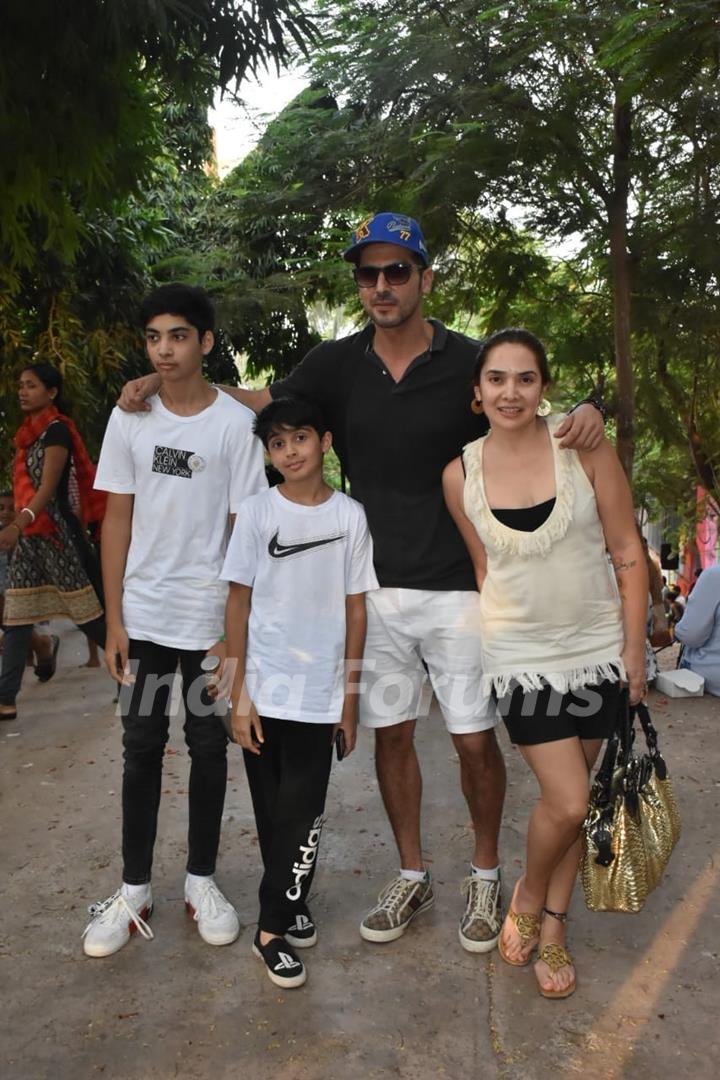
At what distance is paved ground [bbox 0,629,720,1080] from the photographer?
8.56 ft

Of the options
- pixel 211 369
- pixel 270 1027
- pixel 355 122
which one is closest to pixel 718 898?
pixel 270 1027

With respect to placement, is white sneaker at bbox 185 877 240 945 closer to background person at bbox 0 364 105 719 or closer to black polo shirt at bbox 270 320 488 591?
black polo shirt at bbox 270 320 488 591

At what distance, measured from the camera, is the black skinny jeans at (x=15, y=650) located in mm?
5387

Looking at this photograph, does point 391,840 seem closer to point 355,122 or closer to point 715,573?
point 715,573

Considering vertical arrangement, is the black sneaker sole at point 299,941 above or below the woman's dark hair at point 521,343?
below

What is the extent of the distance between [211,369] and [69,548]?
21.7 ft

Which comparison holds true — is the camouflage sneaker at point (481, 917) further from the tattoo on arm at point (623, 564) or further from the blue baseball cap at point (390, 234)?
the blue baseball cap at point (390, 234)

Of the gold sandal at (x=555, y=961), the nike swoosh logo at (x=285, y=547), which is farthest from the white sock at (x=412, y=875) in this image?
the nike swoosh logo at (x=285, y=547)

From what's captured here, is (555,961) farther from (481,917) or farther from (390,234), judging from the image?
(390,234)

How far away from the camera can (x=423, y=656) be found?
3.29m

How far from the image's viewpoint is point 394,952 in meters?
3.14

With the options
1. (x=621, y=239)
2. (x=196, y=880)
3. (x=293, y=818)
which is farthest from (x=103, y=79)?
(x=621, y=239)

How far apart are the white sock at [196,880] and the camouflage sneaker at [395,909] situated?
520mm

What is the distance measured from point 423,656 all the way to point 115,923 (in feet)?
4.13
